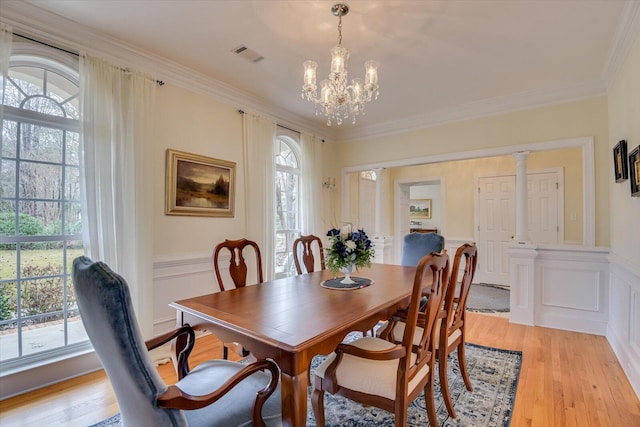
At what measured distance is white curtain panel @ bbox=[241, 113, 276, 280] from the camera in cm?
372

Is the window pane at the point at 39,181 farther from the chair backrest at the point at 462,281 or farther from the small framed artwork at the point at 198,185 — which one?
the chair backrest at the point at 462,281

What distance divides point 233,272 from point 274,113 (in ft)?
8.02

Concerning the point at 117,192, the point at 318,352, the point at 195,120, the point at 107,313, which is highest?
the point at 195,120

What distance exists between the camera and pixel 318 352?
1.33 m

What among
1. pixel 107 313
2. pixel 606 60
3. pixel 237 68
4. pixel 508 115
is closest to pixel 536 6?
pixel 606 60

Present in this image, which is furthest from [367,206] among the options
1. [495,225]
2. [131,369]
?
[131,369]

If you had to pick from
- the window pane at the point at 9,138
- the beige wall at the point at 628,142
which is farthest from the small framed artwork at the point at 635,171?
the window pane at the point at 9,138

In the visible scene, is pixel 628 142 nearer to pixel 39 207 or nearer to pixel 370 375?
pixel 370 375

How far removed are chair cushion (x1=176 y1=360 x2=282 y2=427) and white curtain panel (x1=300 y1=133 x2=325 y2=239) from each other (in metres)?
3.10

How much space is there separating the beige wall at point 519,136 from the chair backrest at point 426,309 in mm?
2968

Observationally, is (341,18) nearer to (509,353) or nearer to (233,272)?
A: (233,272)

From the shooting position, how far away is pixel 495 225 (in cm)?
573

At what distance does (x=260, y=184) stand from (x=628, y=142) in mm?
3500

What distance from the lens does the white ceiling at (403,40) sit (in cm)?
221
